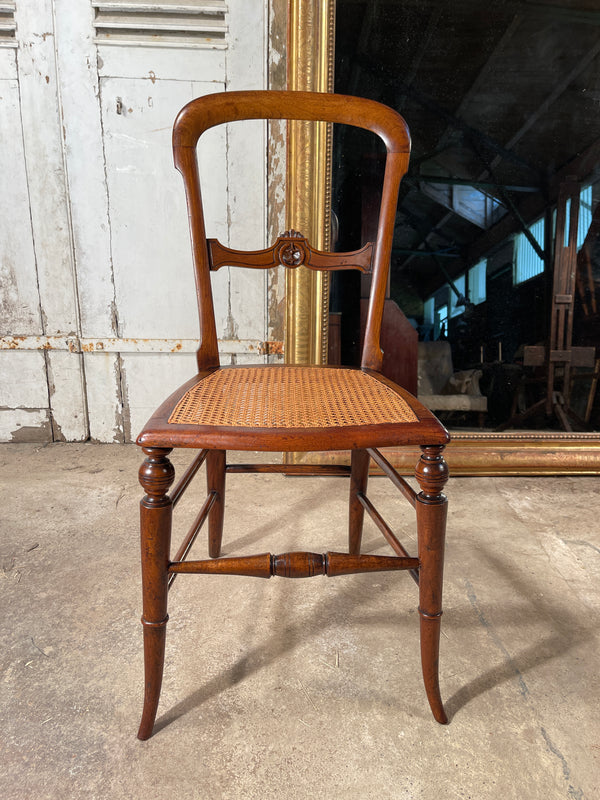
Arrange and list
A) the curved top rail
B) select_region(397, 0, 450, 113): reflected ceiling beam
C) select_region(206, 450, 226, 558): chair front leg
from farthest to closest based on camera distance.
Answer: select_region(397, 0, 450, 113): reflected ceiling beam → select_region(206, 450, 226, 558): chair front leg → the curved top rail

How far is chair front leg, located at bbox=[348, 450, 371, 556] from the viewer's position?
3.99ft

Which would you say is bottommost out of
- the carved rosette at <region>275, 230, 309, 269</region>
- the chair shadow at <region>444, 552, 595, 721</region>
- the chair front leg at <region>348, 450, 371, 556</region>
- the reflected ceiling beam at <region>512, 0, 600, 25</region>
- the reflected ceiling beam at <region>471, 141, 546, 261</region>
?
the chair shadow at <region>444, 552, 595, 721</region>

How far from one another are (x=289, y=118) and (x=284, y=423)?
70 centimetres

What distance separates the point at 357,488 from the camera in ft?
4.04

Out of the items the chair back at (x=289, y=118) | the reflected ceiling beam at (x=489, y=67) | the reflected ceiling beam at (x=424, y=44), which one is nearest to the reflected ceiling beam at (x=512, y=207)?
the reflected ceiling beam at (x=489, y=67)

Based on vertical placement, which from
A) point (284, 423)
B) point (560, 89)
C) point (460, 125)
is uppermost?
point (560, 89)

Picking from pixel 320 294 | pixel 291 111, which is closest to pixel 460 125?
pixel 320 294

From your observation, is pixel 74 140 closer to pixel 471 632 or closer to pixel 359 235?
pixel 359 235

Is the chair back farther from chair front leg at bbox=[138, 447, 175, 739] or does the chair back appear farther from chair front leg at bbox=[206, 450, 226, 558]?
chair front leg at bbox=[138, 447, 175, 739]

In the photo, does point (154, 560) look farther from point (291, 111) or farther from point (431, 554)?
point (291, 111)

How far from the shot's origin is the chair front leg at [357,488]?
3.99 ft

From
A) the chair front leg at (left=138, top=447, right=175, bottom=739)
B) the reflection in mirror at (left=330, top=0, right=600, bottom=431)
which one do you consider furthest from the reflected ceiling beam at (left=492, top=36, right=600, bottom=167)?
the chair front leg at (left=138, top=447, right=175, bottom=739)

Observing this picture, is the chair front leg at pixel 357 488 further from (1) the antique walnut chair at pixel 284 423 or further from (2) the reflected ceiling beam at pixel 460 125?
(2) the reflected ceiling beam at pixel 460 125

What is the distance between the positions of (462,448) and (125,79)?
2.10 metres
